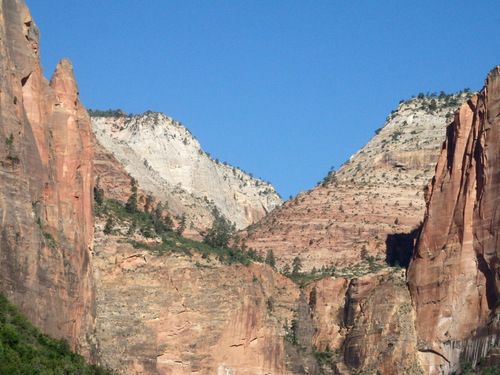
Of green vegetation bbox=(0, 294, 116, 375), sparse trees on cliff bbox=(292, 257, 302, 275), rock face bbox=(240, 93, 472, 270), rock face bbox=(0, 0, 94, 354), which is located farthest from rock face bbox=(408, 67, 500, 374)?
green vegetation bbox=(0, 294, 116, 375)

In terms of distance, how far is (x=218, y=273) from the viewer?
159875 millimetres

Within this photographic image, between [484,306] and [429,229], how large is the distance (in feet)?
35.2

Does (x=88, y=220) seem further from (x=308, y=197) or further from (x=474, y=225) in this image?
(x=308, y=197)

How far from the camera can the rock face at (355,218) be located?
18338cm

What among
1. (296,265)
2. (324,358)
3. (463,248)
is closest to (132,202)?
(296,265)

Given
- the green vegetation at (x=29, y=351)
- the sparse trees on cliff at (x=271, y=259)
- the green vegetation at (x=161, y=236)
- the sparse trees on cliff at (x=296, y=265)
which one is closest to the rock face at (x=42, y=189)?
the green vegetation at (x=29, y=351)

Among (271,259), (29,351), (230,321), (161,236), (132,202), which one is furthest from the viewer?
(271,259)

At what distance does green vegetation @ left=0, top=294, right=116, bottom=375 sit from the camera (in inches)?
4528

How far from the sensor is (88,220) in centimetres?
15062

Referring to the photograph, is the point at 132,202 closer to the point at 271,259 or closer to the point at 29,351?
the point at 271,259

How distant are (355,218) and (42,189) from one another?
5543cm

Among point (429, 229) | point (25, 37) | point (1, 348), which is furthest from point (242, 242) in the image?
point (1, 348)

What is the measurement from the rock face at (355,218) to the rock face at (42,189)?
35879 millimetres

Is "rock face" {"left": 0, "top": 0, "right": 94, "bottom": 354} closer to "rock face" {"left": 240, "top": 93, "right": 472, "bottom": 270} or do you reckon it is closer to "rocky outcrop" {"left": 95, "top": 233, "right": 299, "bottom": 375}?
"rocky outcrop" {"left": 95, "top": 233, "right": 299, "bottom": 375}
